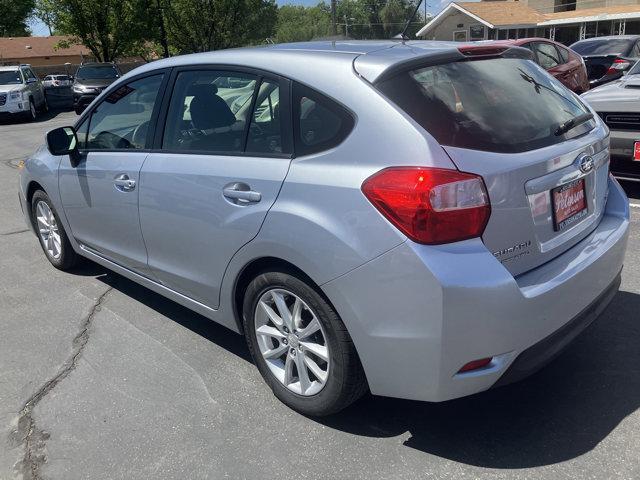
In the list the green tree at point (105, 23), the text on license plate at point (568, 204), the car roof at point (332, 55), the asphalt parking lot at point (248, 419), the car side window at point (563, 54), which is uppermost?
the green tree at point (105, 23)

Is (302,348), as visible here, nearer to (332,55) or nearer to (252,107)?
(252,107)

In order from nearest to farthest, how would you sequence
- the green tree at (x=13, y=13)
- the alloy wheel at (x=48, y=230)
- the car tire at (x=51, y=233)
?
the car tire at (x=51, y=233), the alloy wheel at (x=48, y=230), the green tree at (x=13, y=13)

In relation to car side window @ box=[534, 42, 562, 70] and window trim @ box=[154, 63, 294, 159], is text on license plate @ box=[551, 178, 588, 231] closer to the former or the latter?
window trim @ box=[154, 63, 294, 159]

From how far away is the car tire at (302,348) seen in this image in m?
2.73

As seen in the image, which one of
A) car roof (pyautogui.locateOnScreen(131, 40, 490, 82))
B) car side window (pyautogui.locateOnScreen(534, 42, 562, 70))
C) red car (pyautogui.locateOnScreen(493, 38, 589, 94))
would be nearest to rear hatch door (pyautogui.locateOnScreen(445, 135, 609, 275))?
car roof (pyautogui.locateOnScreen(131, 40, 490, 82))

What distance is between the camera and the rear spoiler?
2.68 metres

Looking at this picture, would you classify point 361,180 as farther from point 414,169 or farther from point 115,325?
point 115,325

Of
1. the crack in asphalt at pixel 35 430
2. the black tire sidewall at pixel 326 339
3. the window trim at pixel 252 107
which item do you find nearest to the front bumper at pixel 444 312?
the black tire sidewall at pixel 326 339

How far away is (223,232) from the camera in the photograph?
123 inches

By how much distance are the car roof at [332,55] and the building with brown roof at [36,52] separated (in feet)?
216

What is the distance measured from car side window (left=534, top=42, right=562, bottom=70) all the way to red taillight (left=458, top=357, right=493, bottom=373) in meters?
10.2

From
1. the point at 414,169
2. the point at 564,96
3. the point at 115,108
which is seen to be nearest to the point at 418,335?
the point at 414,169

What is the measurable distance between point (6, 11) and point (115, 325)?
52477 mm

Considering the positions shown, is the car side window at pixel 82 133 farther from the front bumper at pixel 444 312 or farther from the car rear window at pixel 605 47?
the car rear window at pixel 605 47
